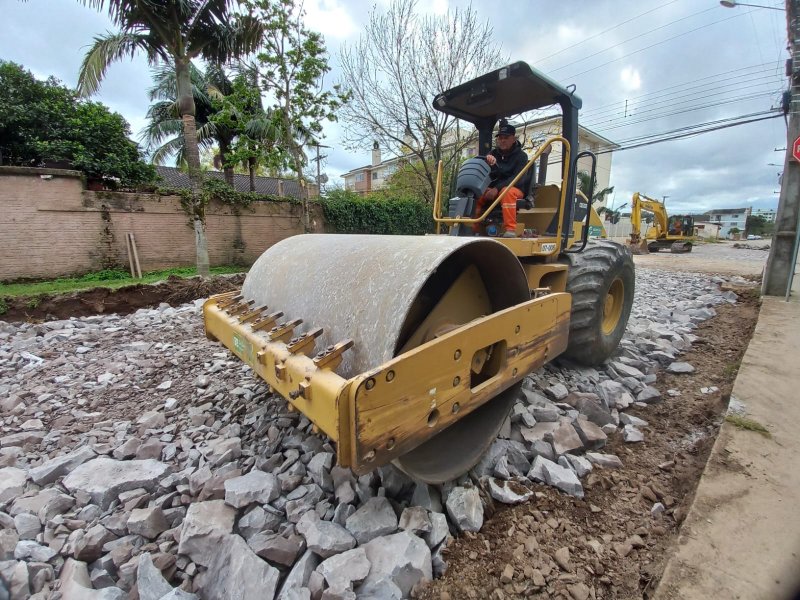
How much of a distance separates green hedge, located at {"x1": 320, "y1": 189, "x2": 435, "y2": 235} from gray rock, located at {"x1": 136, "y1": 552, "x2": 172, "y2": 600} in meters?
13.8

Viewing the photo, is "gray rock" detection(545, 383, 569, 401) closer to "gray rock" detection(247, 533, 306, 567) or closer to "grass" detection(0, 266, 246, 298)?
"gray rock" detection(247, 533, 306, 567)

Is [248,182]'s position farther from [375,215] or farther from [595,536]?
[595,536]

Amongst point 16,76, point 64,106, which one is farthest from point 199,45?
point 16,76

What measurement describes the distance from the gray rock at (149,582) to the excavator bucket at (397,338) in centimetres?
82

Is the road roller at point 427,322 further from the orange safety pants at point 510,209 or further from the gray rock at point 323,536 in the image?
the gray rock at point 323,536

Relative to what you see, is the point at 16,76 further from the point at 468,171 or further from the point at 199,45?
the point at 468,171

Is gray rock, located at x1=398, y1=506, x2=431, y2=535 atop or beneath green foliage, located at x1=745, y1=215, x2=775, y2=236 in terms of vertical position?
beneath

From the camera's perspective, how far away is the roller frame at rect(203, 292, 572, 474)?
1.38 meters

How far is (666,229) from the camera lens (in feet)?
70.1

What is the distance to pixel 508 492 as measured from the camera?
80.7 inches

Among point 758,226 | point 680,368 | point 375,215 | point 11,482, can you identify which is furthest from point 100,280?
point 758,226

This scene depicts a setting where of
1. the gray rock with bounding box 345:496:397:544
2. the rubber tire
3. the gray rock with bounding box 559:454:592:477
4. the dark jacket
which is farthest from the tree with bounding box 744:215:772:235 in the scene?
the gray rock with bounding box 345:496:397:544

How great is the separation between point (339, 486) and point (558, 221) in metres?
2.65

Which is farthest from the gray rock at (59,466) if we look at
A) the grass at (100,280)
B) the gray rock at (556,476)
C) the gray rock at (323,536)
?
the grass at (100,280)
